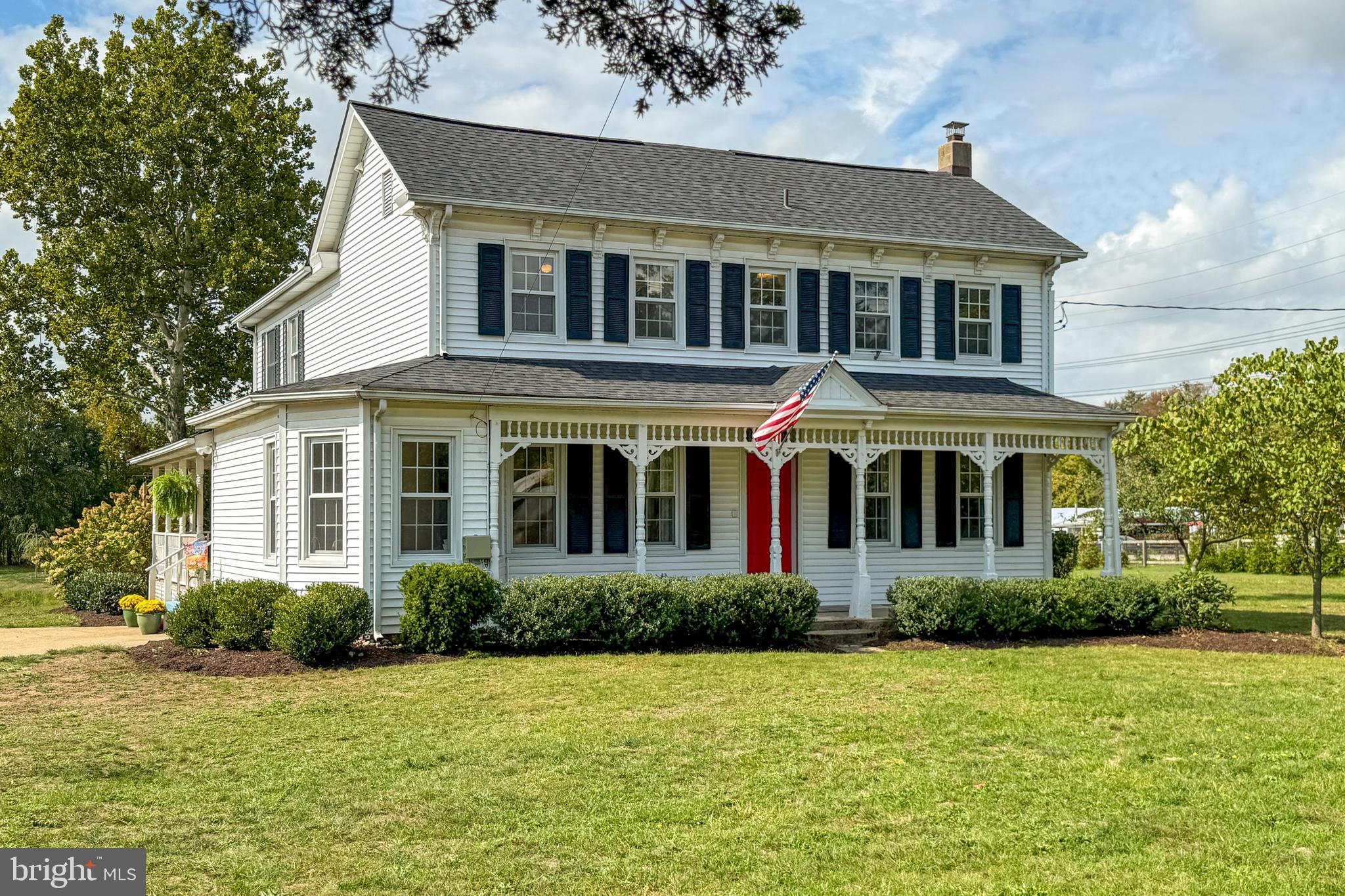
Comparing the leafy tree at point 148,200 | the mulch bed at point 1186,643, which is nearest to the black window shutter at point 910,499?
the mulch bed at point 1186,643

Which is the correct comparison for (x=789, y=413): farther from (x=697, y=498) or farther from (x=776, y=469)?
(x=697, y=498)

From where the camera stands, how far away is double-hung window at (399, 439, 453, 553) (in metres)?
15.5

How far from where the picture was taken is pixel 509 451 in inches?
610

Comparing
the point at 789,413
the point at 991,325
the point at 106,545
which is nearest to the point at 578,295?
the point at 789,413

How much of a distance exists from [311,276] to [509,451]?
781 cm

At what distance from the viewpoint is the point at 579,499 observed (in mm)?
16953

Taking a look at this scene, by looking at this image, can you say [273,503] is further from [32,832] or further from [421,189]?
[32,832]

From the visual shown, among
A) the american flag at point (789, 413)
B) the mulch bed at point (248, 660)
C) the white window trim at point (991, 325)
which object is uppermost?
the white window trim at point (991, 325)

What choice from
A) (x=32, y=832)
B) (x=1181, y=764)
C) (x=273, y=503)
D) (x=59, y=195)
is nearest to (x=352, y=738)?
(x=32, y=832)

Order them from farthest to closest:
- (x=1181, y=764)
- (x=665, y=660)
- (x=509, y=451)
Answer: (x=509, y=451), (x=665, y=660), (x=1181, y=764)

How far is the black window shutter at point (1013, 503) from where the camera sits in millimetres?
19703

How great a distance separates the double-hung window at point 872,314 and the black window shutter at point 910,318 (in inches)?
8.4

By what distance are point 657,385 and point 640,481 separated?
1.54 meters

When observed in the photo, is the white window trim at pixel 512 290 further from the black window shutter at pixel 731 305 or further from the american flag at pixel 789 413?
the american flag at pixel 789 413
